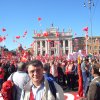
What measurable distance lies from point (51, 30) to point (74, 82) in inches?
4667

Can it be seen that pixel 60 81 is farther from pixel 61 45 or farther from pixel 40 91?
pixel 61 45

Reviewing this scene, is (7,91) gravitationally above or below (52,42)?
above

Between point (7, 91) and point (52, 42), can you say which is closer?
point (7, 91)

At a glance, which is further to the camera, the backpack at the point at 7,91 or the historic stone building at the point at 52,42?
the historic stone building at the point at 52,42

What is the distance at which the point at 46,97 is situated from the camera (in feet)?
10.9

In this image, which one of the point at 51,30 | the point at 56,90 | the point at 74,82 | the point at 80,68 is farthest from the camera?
the point at 51,30

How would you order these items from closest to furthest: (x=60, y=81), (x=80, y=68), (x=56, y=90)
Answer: (x=56, y=90), (x=80, y=68), (x=60, y=81)

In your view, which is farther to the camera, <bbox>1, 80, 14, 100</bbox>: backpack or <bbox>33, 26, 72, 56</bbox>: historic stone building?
<bbox>33, 26, 72, 56</bbox>: historic stone building

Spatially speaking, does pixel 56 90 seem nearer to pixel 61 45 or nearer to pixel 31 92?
pixel 31 92

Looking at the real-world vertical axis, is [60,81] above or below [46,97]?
below

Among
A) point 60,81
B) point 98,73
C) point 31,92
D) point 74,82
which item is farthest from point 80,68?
point 31,92

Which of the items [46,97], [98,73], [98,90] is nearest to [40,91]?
[46,97]

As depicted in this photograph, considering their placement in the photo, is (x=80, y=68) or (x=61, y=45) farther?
(x=61, y=45)

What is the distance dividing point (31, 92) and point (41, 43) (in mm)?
131143
